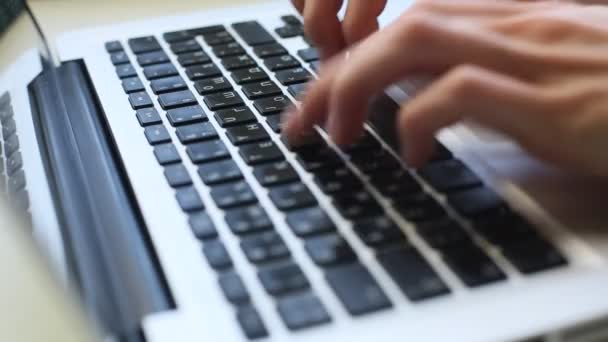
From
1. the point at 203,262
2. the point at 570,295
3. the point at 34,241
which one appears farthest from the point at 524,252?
the point at 34,241

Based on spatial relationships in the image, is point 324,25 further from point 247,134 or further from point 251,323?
point 251,323

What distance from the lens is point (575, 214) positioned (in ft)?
1.15

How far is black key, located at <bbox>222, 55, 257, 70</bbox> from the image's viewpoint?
1.78 ft

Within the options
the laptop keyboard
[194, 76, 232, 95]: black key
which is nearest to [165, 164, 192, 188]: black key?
the laptop keyboard

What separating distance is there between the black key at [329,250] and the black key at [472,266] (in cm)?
4

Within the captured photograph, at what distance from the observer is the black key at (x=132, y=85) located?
1.68ft

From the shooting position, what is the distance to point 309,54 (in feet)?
1.83

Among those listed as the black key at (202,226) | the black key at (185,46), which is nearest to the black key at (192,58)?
the black key at (185,46)

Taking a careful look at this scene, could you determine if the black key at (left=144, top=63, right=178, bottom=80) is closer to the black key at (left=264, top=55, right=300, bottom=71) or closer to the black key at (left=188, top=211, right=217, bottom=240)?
the black key at (left=264, top=55, right=300, bottom=71)

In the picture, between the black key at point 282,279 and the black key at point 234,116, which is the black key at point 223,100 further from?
the black key at point 282,279

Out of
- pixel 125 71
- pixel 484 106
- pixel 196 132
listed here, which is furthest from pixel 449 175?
pixel 125 71

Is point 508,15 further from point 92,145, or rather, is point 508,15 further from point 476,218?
point 92,145

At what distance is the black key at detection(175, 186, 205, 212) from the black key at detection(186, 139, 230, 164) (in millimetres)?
31

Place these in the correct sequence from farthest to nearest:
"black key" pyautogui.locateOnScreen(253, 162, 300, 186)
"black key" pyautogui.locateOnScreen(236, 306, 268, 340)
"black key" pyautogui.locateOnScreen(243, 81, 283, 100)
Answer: "black key" pyautogui.locateOnScreen(243, 81, 283, 100), "black key" pyautogui.locateOnScreen(253, 162, 300, 186), "black key" pyautogui.locateOnScreen(236, 306, 268, 340)
